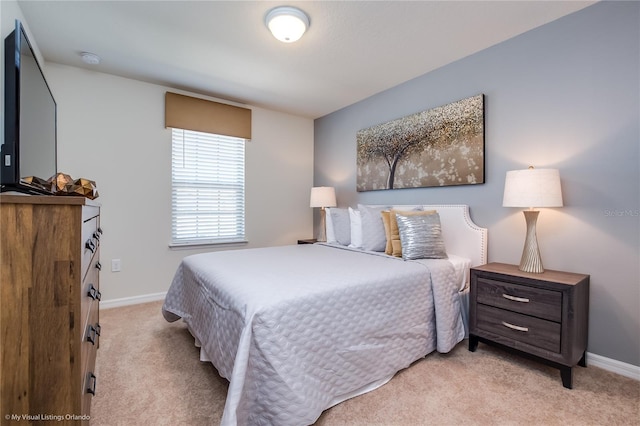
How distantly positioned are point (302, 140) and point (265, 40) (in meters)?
2.08

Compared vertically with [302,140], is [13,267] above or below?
below

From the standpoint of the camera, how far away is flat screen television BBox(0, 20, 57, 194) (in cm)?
116

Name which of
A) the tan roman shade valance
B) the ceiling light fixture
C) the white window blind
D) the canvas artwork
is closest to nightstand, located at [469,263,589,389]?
the canvas artwork

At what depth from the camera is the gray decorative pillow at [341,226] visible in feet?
10.2

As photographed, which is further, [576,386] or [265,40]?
[265,40]

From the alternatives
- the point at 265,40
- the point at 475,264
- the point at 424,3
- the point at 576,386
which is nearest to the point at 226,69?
the point at 265,40

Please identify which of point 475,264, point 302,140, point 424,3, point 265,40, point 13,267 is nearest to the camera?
point 13,267

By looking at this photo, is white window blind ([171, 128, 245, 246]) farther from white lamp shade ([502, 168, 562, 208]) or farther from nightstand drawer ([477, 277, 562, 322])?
white lamp shade ([502, 168, 562, 208])

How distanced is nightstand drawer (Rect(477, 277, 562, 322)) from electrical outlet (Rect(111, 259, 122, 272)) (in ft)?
11.0

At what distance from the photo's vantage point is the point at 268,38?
7.68 ft

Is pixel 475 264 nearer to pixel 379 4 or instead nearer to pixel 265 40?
pixel 379 4

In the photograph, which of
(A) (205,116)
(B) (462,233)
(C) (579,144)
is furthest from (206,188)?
(C) (579,144)

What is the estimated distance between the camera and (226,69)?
9.50 feet

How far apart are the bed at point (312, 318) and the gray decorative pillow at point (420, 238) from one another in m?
0.03
